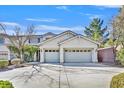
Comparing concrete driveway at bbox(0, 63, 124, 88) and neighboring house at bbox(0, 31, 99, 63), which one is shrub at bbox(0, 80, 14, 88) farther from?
neighboring house at bbox(0, 31, 99, 63)

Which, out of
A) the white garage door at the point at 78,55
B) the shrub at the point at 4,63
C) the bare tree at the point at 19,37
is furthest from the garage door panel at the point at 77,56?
the shrub at the point at 4,63

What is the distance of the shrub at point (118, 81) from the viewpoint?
5880mm

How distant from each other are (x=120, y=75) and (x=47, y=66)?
51.3 inches

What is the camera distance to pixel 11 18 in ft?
20.4

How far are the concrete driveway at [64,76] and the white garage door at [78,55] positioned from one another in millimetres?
130

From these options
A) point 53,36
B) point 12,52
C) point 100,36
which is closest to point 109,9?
point 100,36

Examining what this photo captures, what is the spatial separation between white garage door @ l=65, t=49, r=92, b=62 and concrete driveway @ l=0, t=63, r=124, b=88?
130 mm

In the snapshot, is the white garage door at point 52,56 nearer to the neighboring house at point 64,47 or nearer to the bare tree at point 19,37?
the neighboring house at point 64,47

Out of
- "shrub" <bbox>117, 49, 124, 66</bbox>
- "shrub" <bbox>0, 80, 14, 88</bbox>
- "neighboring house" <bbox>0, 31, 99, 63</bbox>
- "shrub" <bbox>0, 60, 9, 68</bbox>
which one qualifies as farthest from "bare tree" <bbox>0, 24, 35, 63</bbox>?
"shrub" <bbox>117, 49, 124, 66</bbox>

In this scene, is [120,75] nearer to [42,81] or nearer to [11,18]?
[42,81]

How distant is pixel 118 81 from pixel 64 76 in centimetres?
97

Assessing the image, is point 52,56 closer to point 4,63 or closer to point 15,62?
point 15,62

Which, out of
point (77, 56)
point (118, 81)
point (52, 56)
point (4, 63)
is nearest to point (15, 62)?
point (4, 63)
